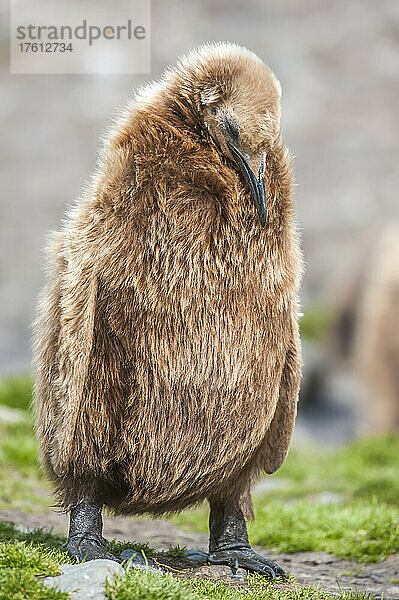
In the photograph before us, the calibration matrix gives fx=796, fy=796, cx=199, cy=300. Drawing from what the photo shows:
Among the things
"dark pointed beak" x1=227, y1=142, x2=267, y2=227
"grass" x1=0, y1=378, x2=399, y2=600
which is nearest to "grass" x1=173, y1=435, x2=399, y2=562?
"grass" x1=0, y1=378, x2=399, y2=600

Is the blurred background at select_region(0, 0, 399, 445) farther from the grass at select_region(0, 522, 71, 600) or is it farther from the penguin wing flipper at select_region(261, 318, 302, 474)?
the grass at select_region(0, 522, 71, 600)

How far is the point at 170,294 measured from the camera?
4105mm

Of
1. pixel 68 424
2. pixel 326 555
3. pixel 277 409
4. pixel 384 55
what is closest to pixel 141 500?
pixel 68 424

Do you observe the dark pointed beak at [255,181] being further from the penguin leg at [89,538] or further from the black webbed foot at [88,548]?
the black webbed foot at [88,548]

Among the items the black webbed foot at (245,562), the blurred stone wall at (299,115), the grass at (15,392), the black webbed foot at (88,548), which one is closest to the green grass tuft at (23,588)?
the black webbed foot at (88,548)

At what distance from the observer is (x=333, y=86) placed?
2491 cm

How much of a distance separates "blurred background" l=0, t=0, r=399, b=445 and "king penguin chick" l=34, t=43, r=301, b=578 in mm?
15952

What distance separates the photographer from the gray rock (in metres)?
3.47

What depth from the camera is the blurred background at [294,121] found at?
889 inches

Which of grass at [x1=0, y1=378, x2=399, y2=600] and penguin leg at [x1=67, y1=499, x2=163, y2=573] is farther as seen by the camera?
penguin leg at [x1=67, y1=499, x2=163, y2=573]

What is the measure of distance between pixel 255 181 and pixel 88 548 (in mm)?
2089

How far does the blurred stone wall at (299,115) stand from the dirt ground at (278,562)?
636 inches

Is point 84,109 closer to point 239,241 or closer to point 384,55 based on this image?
point 384,55

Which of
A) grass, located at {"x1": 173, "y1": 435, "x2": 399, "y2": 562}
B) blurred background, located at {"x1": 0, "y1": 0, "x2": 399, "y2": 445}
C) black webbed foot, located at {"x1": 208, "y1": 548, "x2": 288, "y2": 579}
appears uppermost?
blurred background, located at {"x1": 0, "y1": 0, "x2": 399, "y2": 445}
